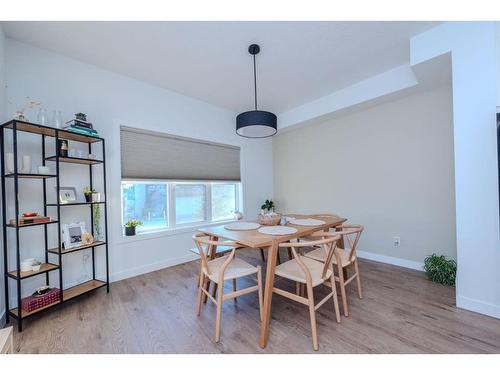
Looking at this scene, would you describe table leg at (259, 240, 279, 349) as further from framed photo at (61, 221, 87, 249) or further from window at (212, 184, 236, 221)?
window at (212, 184, 236, 221)

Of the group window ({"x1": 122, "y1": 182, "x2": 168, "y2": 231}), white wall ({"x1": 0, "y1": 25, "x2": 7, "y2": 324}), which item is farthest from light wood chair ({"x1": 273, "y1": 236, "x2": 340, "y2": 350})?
white wall ({"x1": 0, "y1": 25, "x2": 7, "y2": 324})

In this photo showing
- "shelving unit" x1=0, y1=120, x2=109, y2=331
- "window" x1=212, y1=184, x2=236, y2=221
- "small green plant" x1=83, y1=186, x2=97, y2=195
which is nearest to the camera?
"shelving unit" x1=0, y1=120, x2=109, y2=331

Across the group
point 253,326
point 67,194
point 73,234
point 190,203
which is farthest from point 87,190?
point 253,326

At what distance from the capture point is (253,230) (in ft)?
6.88

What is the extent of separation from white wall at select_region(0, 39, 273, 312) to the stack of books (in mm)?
346

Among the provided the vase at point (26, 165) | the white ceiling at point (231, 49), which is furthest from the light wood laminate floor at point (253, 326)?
the white ceiling at point (231, 49)

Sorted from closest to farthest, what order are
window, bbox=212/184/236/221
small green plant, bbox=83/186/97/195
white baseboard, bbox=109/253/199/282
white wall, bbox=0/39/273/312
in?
white wall, bbox=0/39/273/312 < small green plant, bbox=83/186/97/195 < white baseboard, bbox=109/253/199/282 < window, bbox=212/184/236/221

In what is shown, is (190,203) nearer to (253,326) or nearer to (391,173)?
(253,326)

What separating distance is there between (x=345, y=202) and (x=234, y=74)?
2.59 meters

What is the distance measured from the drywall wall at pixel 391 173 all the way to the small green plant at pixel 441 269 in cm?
21

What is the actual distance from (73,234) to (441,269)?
399 cm

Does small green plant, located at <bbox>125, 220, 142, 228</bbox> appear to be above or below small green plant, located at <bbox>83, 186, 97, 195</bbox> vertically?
below

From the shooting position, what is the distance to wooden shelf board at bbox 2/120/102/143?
1784 millimetres
